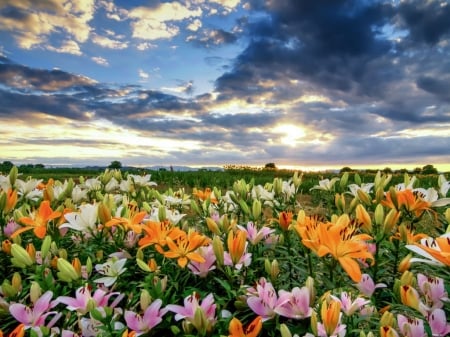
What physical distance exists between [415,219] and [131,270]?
4.79 feet

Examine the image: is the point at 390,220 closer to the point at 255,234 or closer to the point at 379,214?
the point at 379,214

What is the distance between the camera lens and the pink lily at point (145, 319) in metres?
1.46

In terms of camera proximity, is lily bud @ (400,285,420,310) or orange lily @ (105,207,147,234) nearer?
lily bud @ (400,285,420,310)

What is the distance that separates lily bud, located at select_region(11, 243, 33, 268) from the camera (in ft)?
5.79

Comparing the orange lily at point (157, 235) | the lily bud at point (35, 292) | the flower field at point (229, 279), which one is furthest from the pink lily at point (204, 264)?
the lily bud at point (35, 292)

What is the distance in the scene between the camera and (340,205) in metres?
2.42

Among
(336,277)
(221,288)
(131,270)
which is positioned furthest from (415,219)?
(131,270)

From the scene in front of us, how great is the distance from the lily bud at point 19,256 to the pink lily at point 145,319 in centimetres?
61

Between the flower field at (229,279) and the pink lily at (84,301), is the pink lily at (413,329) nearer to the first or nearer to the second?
the flower field at (229,279)

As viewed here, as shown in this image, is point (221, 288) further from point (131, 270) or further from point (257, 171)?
point (257, 171)

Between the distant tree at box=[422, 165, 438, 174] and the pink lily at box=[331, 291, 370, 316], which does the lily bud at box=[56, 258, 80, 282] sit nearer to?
the pink lily at box=[331, 291, 370, 316]

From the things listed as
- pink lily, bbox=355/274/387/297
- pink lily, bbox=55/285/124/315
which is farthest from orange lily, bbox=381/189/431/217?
pink lily, bbox=55/285/124/315

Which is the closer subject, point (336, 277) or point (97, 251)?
point (336, 277)

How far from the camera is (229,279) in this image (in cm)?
167
